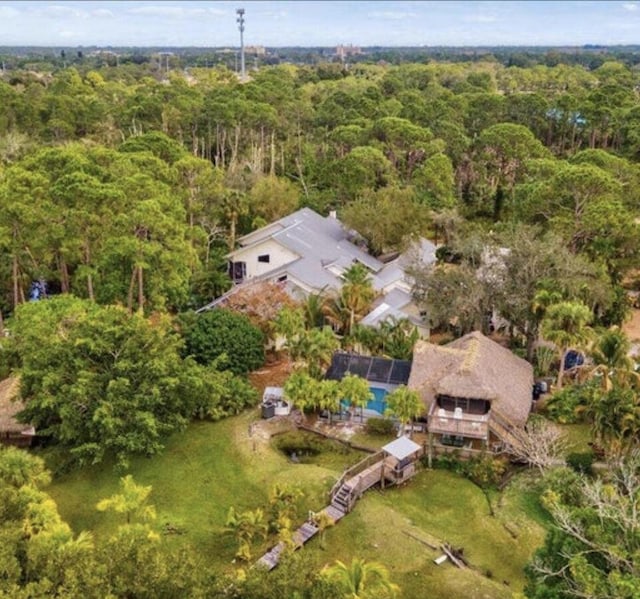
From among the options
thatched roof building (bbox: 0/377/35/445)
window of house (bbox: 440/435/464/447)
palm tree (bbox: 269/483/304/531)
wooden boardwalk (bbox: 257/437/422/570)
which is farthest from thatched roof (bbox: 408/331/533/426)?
thatched roof building (bbox: 0/377/35/445)

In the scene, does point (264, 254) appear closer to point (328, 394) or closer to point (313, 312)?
point (313, 312)

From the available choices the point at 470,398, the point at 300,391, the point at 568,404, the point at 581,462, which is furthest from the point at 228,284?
the point at 581,462

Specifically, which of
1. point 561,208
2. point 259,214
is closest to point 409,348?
point 561,208

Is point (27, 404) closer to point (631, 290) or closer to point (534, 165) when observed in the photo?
point (631, 290)

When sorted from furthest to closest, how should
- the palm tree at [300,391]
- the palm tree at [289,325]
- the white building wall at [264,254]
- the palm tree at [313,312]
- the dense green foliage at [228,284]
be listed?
the white building wall at [264,254]
the palm tree at [313,312]
the palm tree at [289,325]
the palm tree at [300,391]
the dense green foliage at [228,284]

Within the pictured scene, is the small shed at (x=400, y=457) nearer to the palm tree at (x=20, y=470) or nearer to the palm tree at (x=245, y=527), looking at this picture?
the palm tree at (x=245, y=527)

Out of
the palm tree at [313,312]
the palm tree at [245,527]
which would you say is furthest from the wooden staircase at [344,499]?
the palm tree at [313,312]

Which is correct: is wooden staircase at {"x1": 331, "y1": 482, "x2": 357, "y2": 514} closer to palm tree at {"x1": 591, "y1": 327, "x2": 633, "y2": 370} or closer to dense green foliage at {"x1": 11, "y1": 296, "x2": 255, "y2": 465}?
dense green foliage at {"x1": 11, "y1": 296, "x2": 255, "y2": 465}
